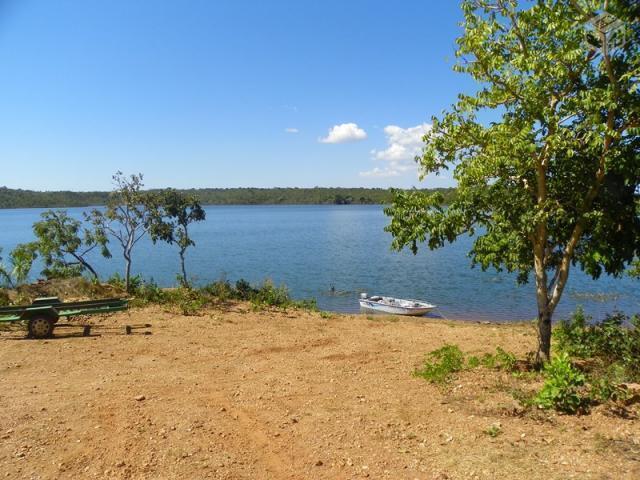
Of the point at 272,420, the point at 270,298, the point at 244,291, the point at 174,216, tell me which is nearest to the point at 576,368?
the point at 272,420

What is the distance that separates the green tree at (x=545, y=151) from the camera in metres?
6.47

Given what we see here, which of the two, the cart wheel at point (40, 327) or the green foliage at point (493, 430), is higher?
the green foliage at point (493, 430)

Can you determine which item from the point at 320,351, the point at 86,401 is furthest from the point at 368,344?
the point at 86,401

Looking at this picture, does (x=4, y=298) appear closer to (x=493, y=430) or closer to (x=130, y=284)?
(x=130, y=284)

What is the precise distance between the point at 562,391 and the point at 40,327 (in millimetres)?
10264

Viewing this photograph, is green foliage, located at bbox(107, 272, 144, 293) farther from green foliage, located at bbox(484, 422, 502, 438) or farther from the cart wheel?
green foliage, located at bbox(484, 422, 502, 438)

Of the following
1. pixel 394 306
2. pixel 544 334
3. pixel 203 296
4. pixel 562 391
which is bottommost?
pixel 394 306

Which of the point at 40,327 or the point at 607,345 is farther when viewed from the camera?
the point at 40,327

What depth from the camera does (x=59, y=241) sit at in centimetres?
1853

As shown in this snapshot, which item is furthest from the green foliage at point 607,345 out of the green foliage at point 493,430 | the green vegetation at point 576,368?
the green foliage at point 493,430

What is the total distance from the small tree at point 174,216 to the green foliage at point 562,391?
13485 mm

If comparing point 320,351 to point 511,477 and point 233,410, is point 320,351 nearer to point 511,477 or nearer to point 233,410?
point 233,410

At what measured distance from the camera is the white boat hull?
2212cm

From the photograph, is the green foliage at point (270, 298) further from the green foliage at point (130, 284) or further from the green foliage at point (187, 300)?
the green foliage at point (130, 284)
